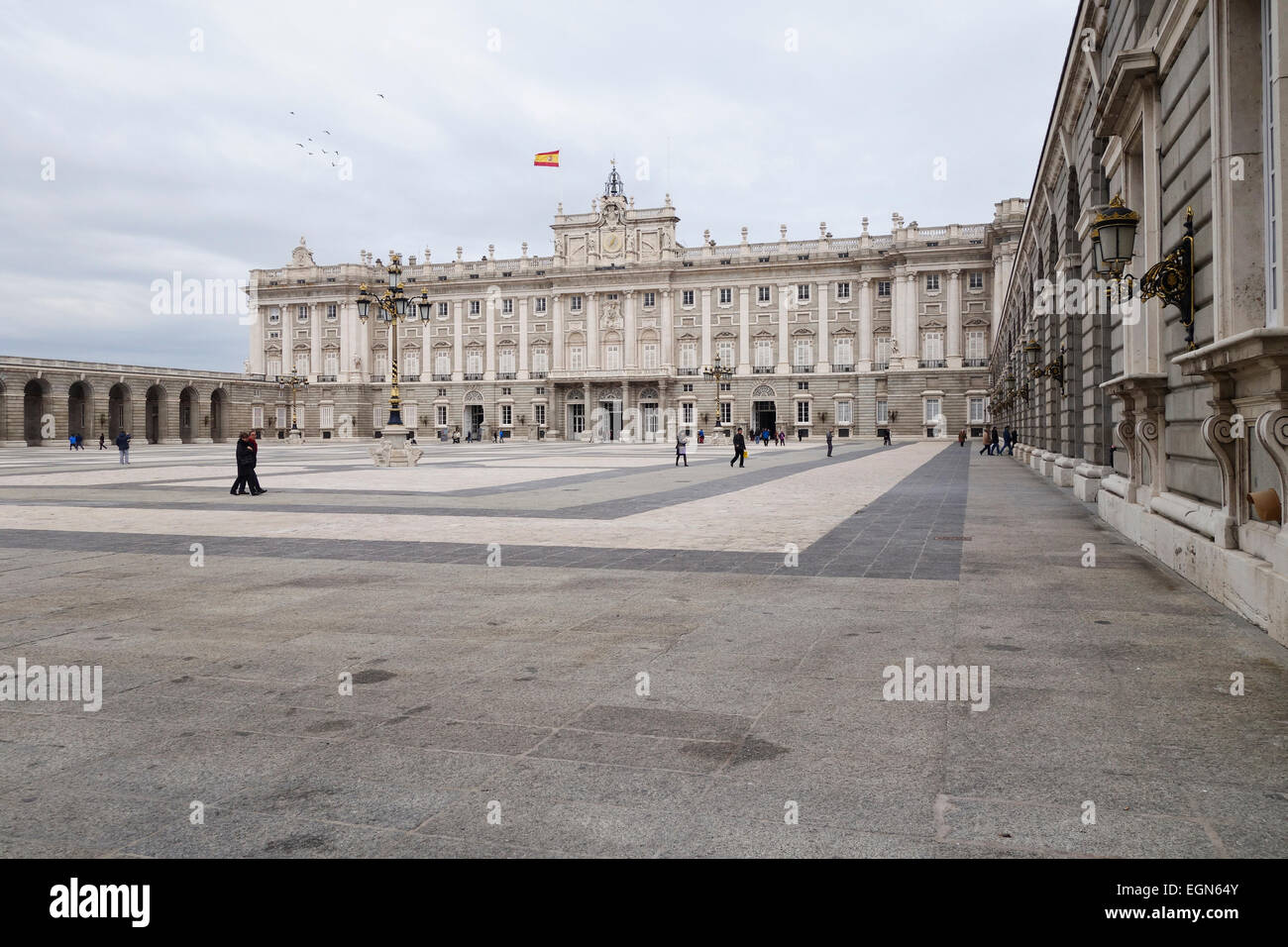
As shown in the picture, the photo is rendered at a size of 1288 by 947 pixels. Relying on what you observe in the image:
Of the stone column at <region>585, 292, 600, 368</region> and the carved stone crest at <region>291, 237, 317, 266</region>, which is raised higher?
the carved stone crest at <region>291, 237, 317, 266</region>

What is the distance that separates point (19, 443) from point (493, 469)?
44705 mm

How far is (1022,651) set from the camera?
220 inches

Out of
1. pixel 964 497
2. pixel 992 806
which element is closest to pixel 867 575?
pixel 992 806

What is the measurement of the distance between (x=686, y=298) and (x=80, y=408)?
153 ft

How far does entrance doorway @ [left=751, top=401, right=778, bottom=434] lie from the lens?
75562mm

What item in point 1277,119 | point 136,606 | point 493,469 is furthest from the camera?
point 493,469

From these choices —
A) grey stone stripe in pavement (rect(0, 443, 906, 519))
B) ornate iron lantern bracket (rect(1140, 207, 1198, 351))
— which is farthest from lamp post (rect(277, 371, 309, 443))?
ornate iron lantern bracket (rect(1140, 207, 1198, 351))

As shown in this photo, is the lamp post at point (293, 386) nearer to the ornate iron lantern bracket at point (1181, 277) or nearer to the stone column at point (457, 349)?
the stone column at point (457, 349)

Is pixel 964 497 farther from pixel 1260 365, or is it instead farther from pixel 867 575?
pixel 1260 365

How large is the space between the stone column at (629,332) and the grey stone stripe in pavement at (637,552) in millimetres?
67045

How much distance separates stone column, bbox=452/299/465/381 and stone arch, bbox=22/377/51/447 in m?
32.8

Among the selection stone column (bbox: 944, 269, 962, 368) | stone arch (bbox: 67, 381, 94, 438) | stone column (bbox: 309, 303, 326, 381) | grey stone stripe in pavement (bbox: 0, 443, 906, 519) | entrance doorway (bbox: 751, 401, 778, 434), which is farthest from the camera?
stone column (bbox: 309, 303, 326, 381)

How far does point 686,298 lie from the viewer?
77.8 metres

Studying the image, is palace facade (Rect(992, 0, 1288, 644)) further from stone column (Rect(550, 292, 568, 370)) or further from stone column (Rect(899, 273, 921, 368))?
stone column (Rect(550, 292, 568, 370))
